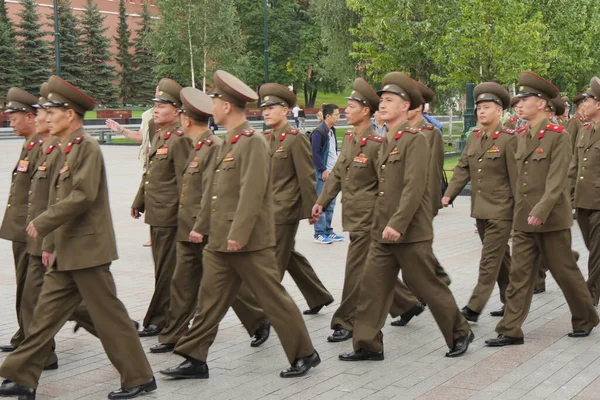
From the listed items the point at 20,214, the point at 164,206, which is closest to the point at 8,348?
the point at 20,214

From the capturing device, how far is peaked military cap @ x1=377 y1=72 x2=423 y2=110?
23.1ft

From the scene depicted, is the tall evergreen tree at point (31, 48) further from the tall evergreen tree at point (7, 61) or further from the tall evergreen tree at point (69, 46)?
the tall evergreen tree at point (69, 46)

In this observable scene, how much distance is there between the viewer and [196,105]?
754 cm

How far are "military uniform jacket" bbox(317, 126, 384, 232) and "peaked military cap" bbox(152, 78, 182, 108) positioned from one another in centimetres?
149

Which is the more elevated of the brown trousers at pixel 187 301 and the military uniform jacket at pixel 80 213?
the military uniform jacket at pixel 80 213

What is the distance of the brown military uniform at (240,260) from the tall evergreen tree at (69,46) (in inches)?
2450

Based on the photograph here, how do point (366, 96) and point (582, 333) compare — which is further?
point (366, 96)

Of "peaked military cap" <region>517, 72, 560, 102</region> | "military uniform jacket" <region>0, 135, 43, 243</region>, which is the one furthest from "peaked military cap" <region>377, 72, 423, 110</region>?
"military uniform jacket" <region>0, 135, 43, 243</region>

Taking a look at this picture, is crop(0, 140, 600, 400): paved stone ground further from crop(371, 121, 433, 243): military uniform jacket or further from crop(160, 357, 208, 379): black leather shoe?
crop(371, 121, 433, 243): military uniform jacket

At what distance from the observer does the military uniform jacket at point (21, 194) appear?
7242 mm

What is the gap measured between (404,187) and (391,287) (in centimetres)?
74

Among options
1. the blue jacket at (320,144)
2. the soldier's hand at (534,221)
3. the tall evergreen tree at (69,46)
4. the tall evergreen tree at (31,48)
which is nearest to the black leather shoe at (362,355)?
the soldier's hand at (534,221)

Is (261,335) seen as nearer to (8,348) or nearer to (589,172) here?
(8,348)

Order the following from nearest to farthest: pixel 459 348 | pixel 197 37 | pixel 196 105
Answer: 1. pixel 459 348
2. pixel 196 105
3. pixel 197 37
